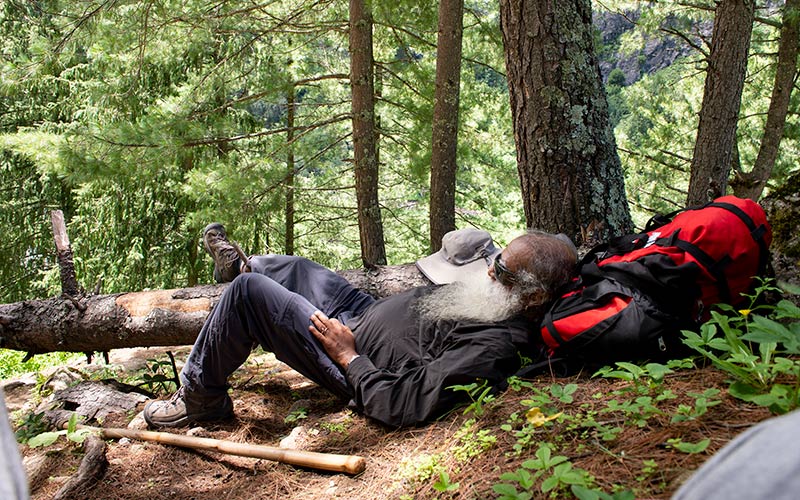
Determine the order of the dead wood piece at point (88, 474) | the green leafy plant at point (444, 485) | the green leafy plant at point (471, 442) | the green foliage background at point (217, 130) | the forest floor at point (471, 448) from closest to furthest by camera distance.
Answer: the forest floor at point (471, 448)
the green leafy plant at point (444, 485)
the green leafy plant at point (471, 442)
the dead wood piece at point (88, 474)
the green foliage background at point (217, 130)

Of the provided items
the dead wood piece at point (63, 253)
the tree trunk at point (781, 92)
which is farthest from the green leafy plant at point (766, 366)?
the tree trunk at point (781, 92)

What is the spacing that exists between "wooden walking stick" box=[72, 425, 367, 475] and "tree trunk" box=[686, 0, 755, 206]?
18.5 ft

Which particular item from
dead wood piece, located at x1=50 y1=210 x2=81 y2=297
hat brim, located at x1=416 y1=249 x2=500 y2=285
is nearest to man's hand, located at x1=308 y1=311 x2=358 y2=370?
hat brim, located at x1=416 y1=249 x2=500 y2=285

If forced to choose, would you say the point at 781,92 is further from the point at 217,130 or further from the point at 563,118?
the point at 217,130

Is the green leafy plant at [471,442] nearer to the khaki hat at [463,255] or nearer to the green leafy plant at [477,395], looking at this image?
the green leafy plant at [477,395]

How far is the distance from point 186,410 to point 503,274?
2.11 m

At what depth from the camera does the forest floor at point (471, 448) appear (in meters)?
1.86

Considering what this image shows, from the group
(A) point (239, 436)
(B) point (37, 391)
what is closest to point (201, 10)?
(B) point (37, 391)

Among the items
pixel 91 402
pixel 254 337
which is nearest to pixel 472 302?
pixel 254 337

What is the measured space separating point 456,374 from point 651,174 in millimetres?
11534

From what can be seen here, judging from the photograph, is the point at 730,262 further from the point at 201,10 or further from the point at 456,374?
the point at 201,10

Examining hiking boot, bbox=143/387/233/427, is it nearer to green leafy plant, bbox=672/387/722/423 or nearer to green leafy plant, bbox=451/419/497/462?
green leafy plant, bbox=451/419/497/462

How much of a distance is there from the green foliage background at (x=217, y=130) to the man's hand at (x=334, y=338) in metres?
4.52

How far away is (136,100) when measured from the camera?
9078mm
